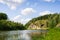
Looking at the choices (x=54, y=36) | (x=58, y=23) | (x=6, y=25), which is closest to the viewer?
(x=54, y=36)

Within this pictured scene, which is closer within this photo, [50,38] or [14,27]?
[50,38]

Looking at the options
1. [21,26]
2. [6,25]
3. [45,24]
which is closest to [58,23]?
[45,24]

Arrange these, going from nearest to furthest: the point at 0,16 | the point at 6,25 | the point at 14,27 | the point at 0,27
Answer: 1. the point at 0,27
2. the point at 6,25
3. the point at 14,27
4. the point at 0,16

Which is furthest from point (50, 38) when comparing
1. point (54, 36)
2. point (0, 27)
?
point (0, 27)

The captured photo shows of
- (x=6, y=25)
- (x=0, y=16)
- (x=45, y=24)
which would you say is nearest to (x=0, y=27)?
(x=6, y=25)

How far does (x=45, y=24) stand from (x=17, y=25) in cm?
5687

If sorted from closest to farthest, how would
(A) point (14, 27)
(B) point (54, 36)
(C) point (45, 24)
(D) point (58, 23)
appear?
(B) point (54, 36)
(A) point (14, 27)
(D) point (58, 23)
(C) point (45, 24)

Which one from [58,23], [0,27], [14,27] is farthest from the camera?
[58,23]

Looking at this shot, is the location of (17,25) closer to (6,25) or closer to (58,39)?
(6,25)

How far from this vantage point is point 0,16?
142250 mm

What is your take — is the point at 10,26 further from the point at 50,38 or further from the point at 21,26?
the point at 50,38

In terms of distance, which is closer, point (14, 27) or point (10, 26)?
point (10, 26)

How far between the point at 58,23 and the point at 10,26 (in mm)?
55234

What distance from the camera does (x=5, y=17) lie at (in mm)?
147750
